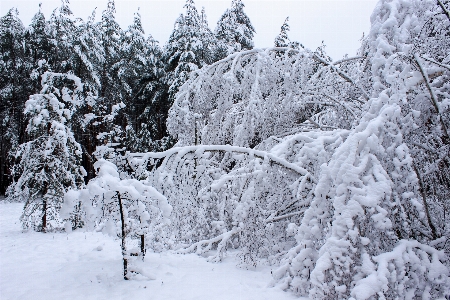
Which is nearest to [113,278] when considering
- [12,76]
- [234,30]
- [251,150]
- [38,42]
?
[251,150]

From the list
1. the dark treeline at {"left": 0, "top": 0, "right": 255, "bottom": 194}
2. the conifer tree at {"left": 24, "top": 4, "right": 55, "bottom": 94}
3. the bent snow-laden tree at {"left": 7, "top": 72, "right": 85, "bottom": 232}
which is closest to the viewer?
the bent snow-laden tree at {"left": 7, "top": 72, "right": 85, "bottom": 232}

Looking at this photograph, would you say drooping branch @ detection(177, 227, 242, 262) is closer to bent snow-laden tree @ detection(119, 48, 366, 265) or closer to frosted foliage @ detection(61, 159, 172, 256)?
bent snow-laden tree @ detection(119, 48, 366, 265)

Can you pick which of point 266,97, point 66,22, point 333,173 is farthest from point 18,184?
point 66,22

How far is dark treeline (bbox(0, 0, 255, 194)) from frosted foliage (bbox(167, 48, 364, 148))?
10.1 meters

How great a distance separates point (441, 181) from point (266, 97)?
3115 mm

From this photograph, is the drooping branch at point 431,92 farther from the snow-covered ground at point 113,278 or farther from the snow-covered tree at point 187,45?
the snow-covered tree at point 187,45

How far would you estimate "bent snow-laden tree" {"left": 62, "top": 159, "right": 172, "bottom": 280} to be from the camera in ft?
12.1

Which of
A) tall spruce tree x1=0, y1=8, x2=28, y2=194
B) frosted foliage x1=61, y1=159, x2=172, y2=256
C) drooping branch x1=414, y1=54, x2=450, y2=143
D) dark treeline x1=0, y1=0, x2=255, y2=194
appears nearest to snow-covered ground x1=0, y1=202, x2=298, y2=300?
frosted foliage x1=61, y1=159, x2=172, y2=256

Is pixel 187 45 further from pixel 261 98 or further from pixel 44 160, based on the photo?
pixel 261 98

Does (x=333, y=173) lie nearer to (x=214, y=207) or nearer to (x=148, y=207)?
(x=148, y=207)

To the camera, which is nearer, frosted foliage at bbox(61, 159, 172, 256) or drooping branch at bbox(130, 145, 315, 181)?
frosted foliage at bbox(61, 159, 172, 256)

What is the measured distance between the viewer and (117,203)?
4.57 metres

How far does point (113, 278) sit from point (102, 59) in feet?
54.3

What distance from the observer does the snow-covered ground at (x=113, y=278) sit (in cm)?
402
